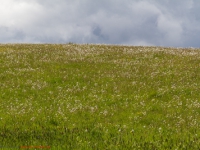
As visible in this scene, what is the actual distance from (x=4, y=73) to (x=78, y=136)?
1492cm

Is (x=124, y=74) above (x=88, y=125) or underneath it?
above

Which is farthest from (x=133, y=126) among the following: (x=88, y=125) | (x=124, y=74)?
(x=124, y=74)

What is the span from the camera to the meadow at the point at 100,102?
10266mm

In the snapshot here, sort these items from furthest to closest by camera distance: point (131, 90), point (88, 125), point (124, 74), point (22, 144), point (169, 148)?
point (124, 74) → point (131, 90) → point (88, 125) → point (22, 144) → point (169, 148)

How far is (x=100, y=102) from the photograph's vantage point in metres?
16.4

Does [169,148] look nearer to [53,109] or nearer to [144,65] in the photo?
[53,109]

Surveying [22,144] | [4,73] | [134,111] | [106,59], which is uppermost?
[106,59]

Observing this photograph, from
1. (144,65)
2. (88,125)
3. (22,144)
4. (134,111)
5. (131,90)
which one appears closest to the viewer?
(22,144)

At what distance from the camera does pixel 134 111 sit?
1489 centimetres

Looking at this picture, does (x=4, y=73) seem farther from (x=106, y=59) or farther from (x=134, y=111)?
(x=134, y=111)

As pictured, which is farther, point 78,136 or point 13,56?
point 13,56

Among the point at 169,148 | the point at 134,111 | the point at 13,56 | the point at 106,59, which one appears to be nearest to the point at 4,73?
the point at 13,56

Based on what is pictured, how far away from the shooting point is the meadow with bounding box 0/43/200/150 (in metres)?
10.3

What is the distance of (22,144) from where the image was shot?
386 inches
